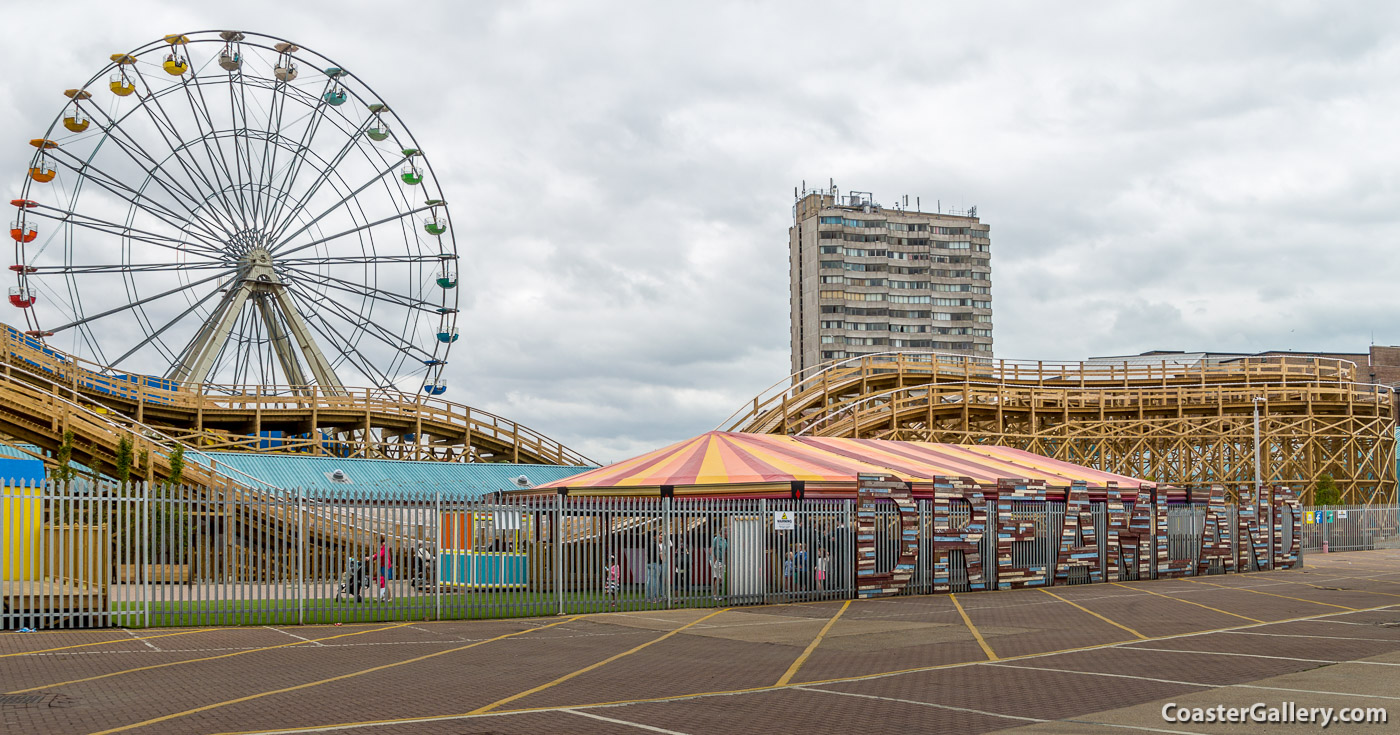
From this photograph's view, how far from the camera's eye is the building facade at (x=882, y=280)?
388 ft

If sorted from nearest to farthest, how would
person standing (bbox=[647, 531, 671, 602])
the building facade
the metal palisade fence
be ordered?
the metal palisade fence < person standing (bbox=[647, 531, 671, 602]) < the building facade

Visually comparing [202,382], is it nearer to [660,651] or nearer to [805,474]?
[805,474]

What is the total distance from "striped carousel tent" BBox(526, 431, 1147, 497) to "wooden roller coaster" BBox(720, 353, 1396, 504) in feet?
40.9

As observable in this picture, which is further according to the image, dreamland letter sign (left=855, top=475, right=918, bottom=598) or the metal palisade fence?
dreamland letter sign (left=855, top=475, right=918, bottom=598)

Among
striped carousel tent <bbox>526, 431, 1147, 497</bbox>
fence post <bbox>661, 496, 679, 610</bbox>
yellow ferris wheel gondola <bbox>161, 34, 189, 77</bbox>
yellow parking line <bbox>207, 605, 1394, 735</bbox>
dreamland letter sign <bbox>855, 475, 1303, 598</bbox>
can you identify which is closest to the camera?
yellow parking line <bbox>207, 605, 1394, 735</bbox>

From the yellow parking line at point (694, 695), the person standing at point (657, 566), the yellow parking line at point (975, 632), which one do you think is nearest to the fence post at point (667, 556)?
the person standing at point (657, 566)

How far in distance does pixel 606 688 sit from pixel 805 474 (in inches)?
520

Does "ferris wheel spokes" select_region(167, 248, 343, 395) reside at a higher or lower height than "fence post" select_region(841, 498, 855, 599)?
higher

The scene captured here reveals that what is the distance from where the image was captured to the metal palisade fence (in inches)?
625

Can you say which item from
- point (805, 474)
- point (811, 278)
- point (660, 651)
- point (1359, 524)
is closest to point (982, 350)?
point (811, 278)

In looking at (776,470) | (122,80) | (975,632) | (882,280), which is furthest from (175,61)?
(882,280)

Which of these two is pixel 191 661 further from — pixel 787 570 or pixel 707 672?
pixel 787 570

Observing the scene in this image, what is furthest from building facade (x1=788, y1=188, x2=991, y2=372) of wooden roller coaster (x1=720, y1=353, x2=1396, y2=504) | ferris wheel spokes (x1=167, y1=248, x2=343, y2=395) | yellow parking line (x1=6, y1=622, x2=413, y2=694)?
yellow parking line (x1=6, y1=622, x2=413, y2=694)

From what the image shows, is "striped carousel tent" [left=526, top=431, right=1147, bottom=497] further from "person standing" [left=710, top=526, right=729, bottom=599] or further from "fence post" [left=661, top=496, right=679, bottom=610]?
"fence post" [left=661, top=496, right=679, bottom=610]
